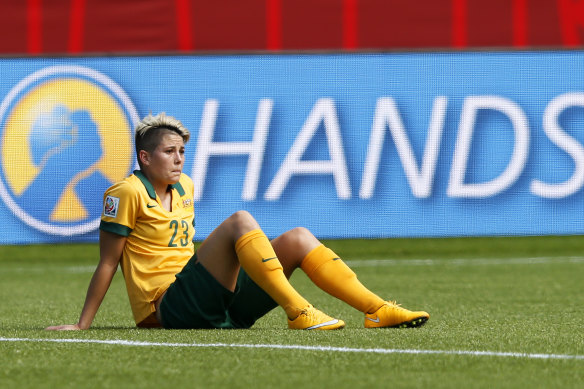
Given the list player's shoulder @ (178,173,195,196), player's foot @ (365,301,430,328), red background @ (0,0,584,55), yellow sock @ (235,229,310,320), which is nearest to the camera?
yellow sock @ (235,229,310,320)

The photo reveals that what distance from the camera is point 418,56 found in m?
9.23

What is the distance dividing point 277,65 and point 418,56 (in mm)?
1127

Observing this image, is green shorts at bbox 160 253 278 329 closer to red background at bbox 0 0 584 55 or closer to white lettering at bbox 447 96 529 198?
white lettering at bbox 447 96 529 198

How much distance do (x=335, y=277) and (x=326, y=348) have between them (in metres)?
0.55

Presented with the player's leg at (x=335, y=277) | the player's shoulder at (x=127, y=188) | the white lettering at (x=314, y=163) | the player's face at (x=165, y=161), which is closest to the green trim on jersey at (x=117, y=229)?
the player's shoulder at (x=127, y=188)

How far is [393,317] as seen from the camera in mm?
4414

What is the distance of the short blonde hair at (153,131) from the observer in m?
4.51

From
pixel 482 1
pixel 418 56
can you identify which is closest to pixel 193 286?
pixel 418 56

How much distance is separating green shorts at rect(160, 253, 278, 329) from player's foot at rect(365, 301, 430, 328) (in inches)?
15.1

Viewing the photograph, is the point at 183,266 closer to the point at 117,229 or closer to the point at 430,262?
the point at 117,229

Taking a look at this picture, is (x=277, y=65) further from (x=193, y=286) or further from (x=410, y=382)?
(x=410, y=382)

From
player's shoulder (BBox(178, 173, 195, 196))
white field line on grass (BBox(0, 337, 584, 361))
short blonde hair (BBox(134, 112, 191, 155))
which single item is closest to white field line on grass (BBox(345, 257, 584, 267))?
player's shoulder (BBox(178, 173, 195, 196))

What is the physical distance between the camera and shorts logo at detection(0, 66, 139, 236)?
8.73 m

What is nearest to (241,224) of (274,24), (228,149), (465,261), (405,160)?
(228,149)
